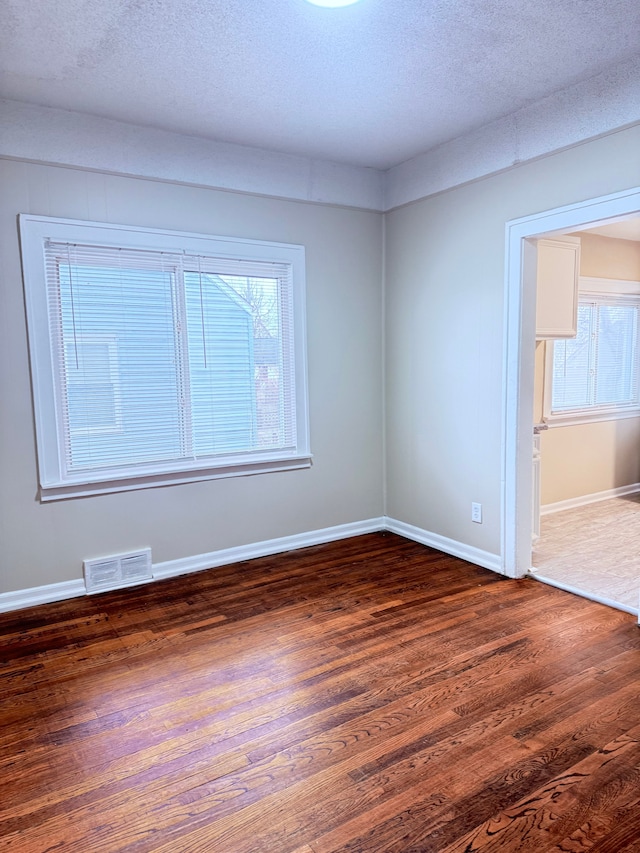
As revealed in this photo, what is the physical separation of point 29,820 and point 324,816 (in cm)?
92

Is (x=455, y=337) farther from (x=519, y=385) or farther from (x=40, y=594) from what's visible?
(x=40, y=594)

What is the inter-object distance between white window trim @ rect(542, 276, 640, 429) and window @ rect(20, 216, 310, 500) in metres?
2.38

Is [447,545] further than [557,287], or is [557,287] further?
[447,545]

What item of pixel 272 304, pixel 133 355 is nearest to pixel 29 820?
pixel 133 355

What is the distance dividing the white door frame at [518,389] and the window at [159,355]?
56.7 inches

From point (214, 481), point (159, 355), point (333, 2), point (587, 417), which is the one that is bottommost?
point (214, 481)

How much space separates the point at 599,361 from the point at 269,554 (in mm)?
3792

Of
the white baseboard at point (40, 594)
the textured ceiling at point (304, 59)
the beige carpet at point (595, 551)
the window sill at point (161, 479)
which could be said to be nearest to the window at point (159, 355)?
the window sill at point (161, 479)

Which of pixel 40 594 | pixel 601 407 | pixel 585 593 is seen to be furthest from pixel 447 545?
pixel 40 594

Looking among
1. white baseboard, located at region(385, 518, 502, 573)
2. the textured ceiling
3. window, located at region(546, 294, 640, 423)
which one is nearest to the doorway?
white baseboard, located at region(385, 518, 502, 573)

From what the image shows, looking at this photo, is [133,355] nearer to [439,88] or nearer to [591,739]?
[439,88]

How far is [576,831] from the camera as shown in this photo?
1.65 m

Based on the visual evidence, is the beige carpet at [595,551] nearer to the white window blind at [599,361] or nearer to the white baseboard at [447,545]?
the white baseboard at [447,545]

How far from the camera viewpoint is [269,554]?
4086 mm
